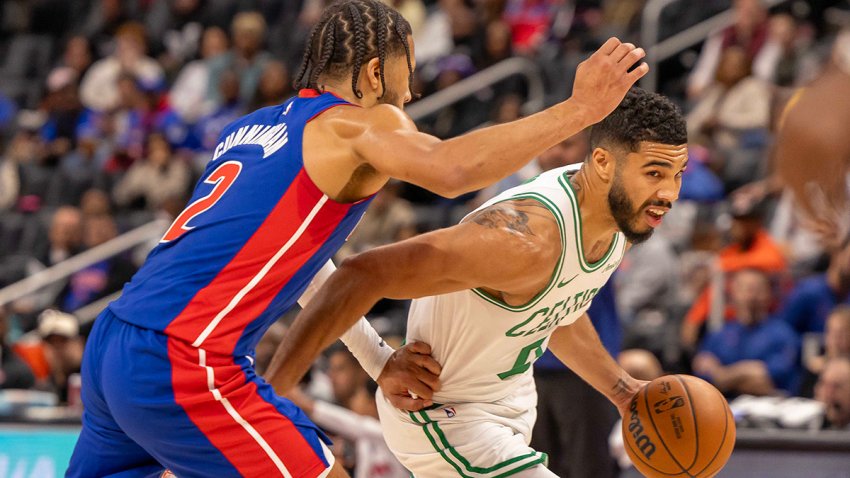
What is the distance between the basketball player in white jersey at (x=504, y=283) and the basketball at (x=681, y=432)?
368 millimetres

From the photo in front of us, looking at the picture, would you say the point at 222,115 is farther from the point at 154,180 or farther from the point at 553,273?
the point at 553,273

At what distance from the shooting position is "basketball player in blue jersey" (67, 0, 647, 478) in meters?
3.18

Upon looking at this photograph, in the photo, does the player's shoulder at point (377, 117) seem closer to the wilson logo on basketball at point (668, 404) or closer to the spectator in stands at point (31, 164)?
the wilson logo on basketball at point (668, 404)

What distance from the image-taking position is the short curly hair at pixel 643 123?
12.9ft

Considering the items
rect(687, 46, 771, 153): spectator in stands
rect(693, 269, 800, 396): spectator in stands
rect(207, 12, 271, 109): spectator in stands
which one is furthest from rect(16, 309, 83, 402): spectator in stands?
rect(687, 46, 771, 153): spectator in stands

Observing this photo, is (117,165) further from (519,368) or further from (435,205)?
(519,368)

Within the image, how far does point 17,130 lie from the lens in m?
14.1

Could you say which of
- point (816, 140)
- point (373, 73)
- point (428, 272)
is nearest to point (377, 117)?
point (373, 73)

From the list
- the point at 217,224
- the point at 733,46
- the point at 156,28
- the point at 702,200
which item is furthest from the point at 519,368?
the point at 156,28

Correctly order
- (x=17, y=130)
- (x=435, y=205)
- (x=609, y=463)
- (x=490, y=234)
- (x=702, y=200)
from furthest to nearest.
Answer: (x=17, y=130), (x=435, y=205), (x=702, y=200), (x=609, y=463), (x=490, y=234)

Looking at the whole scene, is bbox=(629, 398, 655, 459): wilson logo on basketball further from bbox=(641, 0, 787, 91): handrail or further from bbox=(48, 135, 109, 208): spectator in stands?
bbox=(48, 135, 109, 208): spectator in stands

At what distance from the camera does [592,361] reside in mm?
4418

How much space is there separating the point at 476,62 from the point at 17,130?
551 cm

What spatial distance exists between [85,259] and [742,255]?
233 inches
